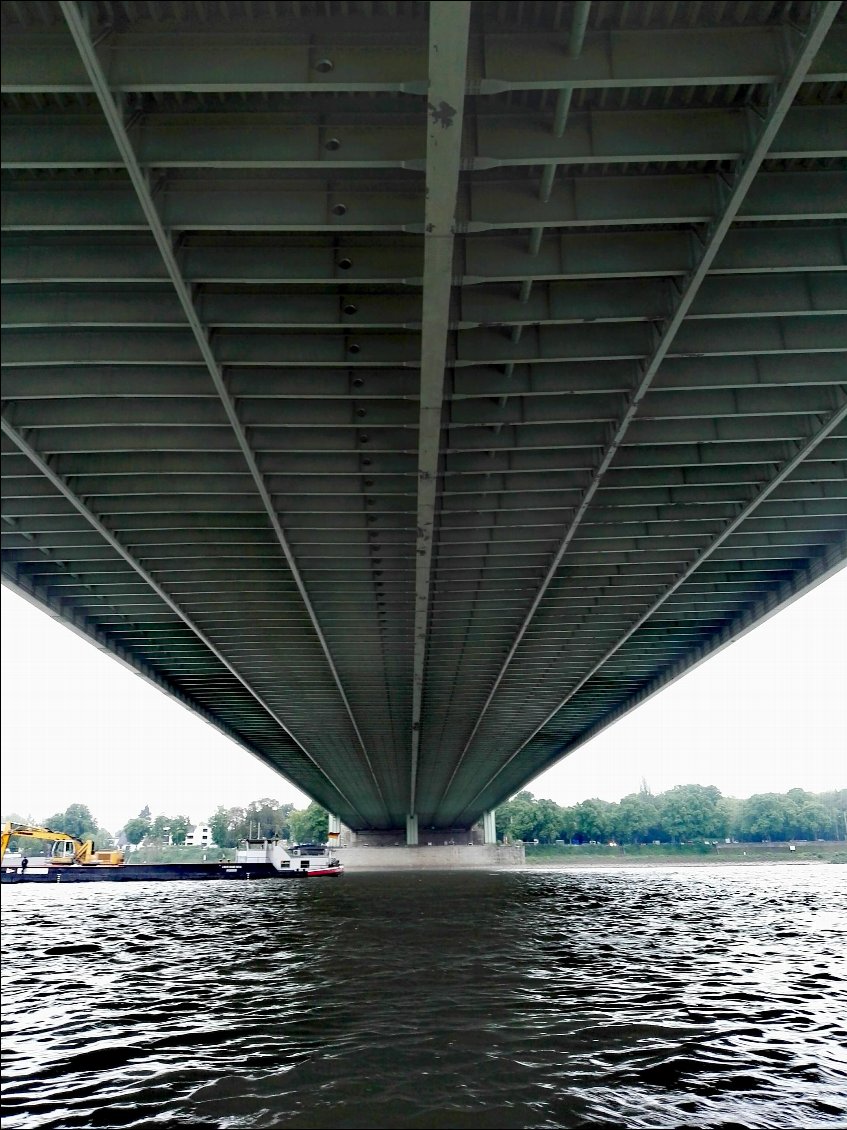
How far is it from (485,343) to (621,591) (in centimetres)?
1645

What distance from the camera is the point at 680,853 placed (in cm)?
13200

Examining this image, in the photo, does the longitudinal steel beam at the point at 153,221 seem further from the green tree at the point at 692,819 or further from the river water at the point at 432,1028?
the green tree at the point at 692,819

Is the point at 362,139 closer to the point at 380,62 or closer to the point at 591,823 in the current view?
the point at 380,62

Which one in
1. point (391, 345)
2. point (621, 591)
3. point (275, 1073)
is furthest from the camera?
point (621, 591)

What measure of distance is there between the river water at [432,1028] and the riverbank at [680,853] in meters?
105

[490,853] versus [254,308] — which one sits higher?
[254,308]

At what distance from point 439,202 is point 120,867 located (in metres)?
68.0

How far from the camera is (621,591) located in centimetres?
2998

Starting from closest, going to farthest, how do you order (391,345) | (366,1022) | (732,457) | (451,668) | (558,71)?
(558,71) → (366,1022) → (391,345) → (732,457) → (451,668)

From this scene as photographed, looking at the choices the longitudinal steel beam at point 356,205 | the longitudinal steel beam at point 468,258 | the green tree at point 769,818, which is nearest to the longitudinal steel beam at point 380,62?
the longitudinal steel beam at point 356,205

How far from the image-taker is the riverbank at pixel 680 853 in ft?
393

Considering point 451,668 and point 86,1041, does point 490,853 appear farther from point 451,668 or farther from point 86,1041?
point 86,1041

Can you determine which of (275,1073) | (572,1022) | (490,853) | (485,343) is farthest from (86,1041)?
(490,853)

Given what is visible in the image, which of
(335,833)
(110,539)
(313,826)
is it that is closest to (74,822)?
(313,826)
